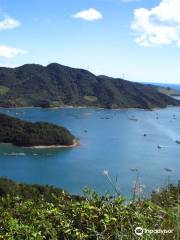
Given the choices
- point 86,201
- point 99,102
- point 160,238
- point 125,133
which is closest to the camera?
point 160,238

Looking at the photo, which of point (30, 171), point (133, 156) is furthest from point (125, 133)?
point (30, 171)

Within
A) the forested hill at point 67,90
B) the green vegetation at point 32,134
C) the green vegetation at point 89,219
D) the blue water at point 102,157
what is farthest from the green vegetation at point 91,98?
the green vegetation at point 89,219

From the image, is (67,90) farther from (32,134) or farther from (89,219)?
(89,219)

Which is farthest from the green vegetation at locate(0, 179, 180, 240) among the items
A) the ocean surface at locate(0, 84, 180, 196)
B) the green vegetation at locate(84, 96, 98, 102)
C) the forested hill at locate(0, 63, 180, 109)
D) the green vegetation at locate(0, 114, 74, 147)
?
the green vegetation at locate(84, 96, 98, 102)

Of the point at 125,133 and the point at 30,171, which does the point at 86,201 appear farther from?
the point at 125,133

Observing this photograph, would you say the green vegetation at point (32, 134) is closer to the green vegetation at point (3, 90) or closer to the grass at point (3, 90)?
the green vegetation at point (3, 90)

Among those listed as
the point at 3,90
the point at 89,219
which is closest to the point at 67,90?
the point at 3,90
